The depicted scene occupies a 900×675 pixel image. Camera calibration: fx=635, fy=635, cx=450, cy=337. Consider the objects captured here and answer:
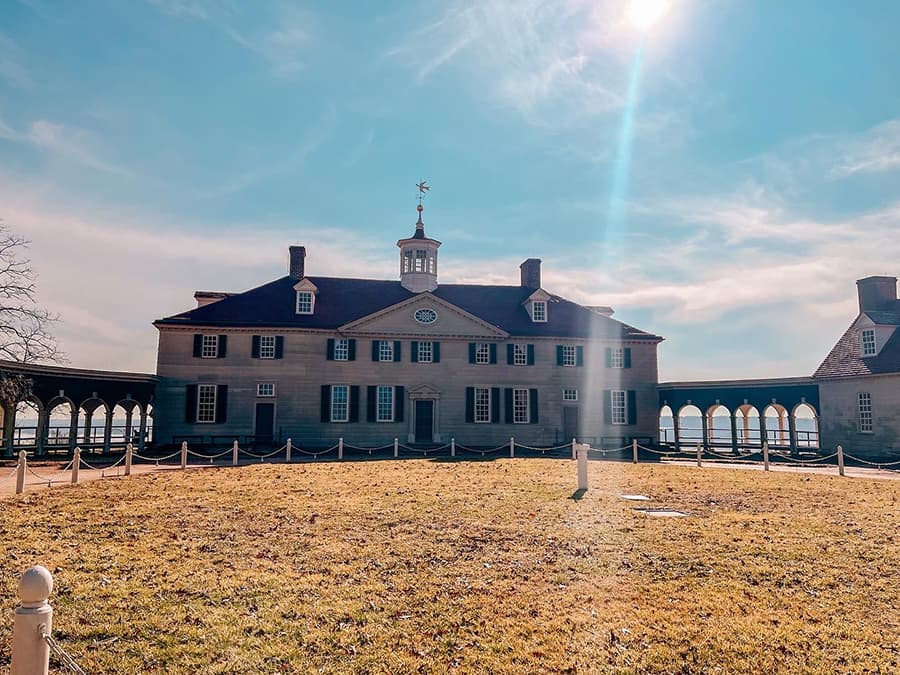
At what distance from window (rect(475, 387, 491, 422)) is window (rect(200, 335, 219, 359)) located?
47.1 feet

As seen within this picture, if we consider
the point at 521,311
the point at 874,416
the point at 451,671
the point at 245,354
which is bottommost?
the point at 451,671

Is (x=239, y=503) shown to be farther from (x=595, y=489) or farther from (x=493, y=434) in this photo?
(x=493, y=434)

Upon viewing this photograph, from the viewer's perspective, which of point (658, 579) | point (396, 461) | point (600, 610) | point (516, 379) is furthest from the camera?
point (516, 379)

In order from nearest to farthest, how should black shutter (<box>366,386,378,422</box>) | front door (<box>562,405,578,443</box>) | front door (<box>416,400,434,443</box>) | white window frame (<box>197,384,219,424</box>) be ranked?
white window frame (<box>197,384,219,424</box>) → black shutter (<box>366,386,378,422</box>) → front door (<box>416,400,434,443</box>) → front door (<box>562,405,578,443</box>)

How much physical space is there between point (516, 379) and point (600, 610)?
2957cm

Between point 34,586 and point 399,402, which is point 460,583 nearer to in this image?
point 34,586

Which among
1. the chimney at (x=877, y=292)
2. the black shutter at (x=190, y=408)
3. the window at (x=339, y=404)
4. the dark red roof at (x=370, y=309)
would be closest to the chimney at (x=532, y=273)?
the dark red roof at (x=370, y=309)

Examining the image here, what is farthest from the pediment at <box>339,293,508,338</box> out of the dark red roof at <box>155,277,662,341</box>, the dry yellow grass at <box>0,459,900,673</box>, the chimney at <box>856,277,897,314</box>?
the dry yellow grass at <box>0,459,900,673</box>

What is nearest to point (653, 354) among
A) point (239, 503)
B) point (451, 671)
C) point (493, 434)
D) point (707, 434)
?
point (707, 434)

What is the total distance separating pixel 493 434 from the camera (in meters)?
35.7

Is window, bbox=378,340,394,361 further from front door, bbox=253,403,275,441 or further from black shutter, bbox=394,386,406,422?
front door, bbox=253,403,275,441

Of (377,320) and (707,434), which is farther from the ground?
(377,320)

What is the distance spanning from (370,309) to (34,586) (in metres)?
33.6

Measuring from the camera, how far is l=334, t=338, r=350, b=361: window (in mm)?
34969
